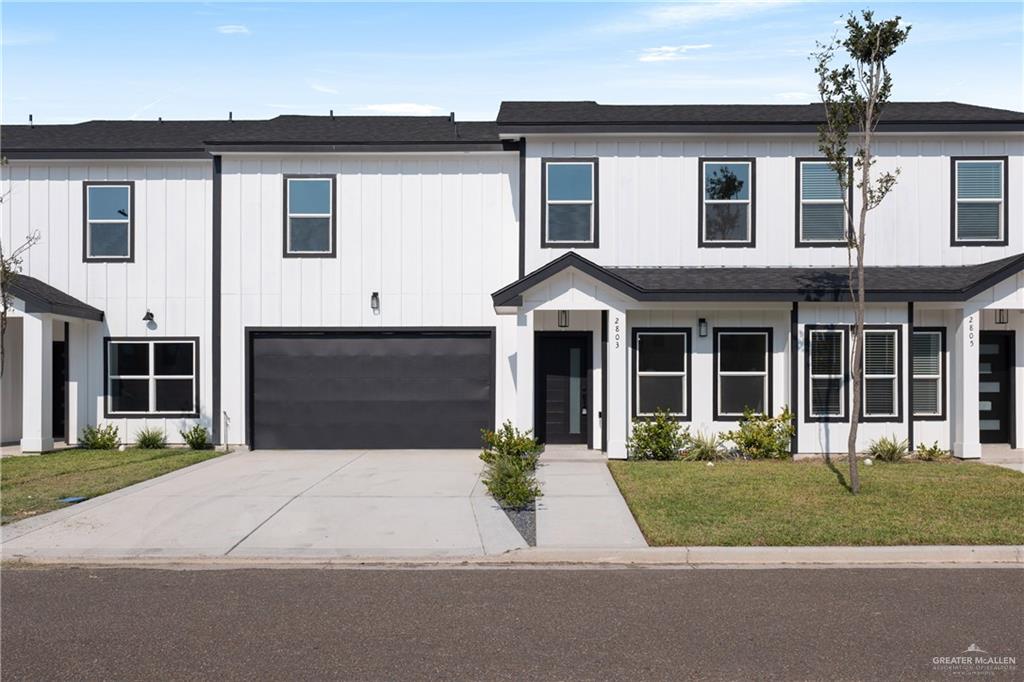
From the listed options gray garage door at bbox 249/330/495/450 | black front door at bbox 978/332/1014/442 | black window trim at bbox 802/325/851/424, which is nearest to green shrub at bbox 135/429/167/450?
gray garage door at bbox 249/330/495/450

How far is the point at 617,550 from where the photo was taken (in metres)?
8.65

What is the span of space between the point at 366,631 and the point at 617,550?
318cm

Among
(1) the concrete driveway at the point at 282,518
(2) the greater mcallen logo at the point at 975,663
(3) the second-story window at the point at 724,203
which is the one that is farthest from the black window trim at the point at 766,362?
(2) the greater mcallen logo at the point at 975,663

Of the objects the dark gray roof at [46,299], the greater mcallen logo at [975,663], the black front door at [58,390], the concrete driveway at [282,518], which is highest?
the dark gray roof at [46,299]

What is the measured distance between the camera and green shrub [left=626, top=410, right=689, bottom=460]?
49.5 ft

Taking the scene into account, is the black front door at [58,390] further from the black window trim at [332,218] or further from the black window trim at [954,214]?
the black window trim at [954,214]

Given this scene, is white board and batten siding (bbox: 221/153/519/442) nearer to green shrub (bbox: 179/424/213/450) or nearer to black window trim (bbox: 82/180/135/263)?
green shrub (bbox: 179/424/213/450)

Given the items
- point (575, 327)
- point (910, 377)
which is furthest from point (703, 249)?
point (910, 377)

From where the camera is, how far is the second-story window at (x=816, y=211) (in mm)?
16203

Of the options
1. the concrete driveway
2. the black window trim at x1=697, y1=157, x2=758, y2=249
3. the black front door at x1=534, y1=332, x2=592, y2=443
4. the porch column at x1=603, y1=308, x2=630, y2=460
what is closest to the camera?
the concrete driveway

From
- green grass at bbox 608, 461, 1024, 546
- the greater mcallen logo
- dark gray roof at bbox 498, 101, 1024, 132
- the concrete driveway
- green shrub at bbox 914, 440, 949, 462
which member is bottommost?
the greater mcallen logo

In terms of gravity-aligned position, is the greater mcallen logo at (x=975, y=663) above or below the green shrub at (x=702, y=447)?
below

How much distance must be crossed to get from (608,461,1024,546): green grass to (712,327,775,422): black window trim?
1.58m

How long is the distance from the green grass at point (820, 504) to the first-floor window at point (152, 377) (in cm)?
915
